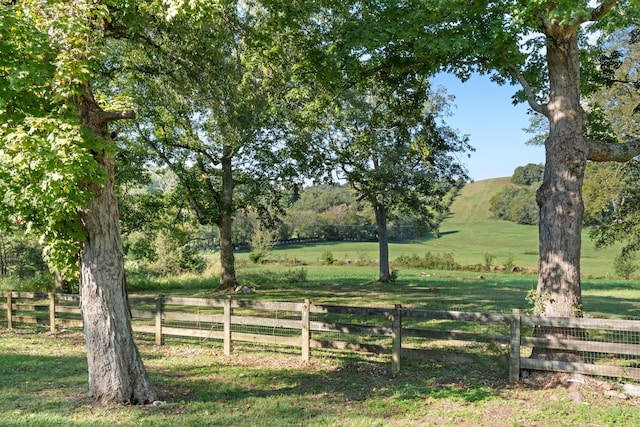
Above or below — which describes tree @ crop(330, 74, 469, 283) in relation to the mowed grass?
above

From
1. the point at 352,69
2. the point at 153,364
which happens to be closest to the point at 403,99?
the point at 352,69

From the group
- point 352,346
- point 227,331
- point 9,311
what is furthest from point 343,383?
point 9,311

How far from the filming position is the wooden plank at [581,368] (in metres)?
7.49

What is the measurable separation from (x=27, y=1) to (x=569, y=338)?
963 cm

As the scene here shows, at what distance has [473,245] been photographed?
94188 millimetres

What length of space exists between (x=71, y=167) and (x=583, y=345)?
26.0ft

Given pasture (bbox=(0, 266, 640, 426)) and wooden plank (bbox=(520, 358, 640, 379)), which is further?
wooden plank (bbox=(520, 358, 640, 379))

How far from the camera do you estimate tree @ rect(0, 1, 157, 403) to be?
5723mm

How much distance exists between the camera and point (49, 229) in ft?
21.7

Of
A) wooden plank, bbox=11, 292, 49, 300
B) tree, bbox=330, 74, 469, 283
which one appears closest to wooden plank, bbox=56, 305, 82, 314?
wooden plank, bbox=11, 292, 49, 300

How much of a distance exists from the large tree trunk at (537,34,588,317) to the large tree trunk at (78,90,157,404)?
22.8ft

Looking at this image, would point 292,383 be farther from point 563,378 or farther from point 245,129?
point 245,129

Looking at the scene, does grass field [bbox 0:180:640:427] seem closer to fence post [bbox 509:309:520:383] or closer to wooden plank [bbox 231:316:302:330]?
fence post [bbox 509:309:520:383]

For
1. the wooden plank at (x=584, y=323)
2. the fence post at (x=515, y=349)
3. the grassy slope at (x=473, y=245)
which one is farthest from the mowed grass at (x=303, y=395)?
the grassy slope at (x=473, y=245)
